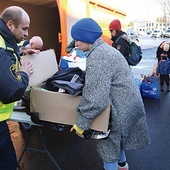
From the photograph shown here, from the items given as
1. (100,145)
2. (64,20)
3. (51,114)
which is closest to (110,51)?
(51,114)

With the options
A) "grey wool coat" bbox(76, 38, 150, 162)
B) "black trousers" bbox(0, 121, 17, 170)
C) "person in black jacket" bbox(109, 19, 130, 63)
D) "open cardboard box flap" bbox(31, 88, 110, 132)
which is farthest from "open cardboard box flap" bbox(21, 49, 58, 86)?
"person in black jacket" bbox(109, 19, 130, 63)

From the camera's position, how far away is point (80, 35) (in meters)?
1.60

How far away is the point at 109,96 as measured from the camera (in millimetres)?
1699

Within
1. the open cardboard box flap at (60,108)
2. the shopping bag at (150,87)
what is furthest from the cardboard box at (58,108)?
the shopping bag at (150,87)

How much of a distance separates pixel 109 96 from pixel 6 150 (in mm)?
926

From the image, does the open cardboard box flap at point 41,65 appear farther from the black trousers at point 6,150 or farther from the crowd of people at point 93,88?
the black trousers at point 6,150

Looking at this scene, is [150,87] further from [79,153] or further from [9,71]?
[9,71]

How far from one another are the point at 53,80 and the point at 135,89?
27.7 inches

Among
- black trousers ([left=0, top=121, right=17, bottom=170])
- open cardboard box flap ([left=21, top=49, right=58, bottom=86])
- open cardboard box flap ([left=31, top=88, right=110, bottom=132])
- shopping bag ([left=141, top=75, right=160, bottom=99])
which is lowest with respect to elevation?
shopping bag ([left=141, top=75, right=160, bottom=99])

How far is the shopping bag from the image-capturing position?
4680 mm

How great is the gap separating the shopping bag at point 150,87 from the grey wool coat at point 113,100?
2.95 metres

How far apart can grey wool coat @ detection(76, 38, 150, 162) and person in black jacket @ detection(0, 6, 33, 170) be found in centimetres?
48

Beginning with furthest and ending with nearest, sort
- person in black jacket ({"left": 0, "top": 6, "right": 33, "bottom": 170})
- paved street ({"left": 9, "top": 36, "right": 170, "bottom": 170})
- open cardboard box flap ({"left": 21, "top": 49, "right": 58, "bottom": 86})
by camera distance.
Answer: paved street ({"left": 9, "top": 36, "right": 170, "bottom": 170}), open cardboard box flap ({"left": 21, "top": 49, "right": 58, "bottom": 86}), person in black jacket ({"left": 0, "top": 6, "right": 33, "bottom": 170})

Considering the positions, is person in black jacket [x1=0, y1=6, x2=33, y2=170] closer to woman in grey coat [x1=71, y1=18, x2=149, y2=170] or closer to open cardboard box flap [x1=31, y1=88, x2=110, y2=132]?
open cardboard box flap [x1=31, y1=88, x2=110, y2=132]
